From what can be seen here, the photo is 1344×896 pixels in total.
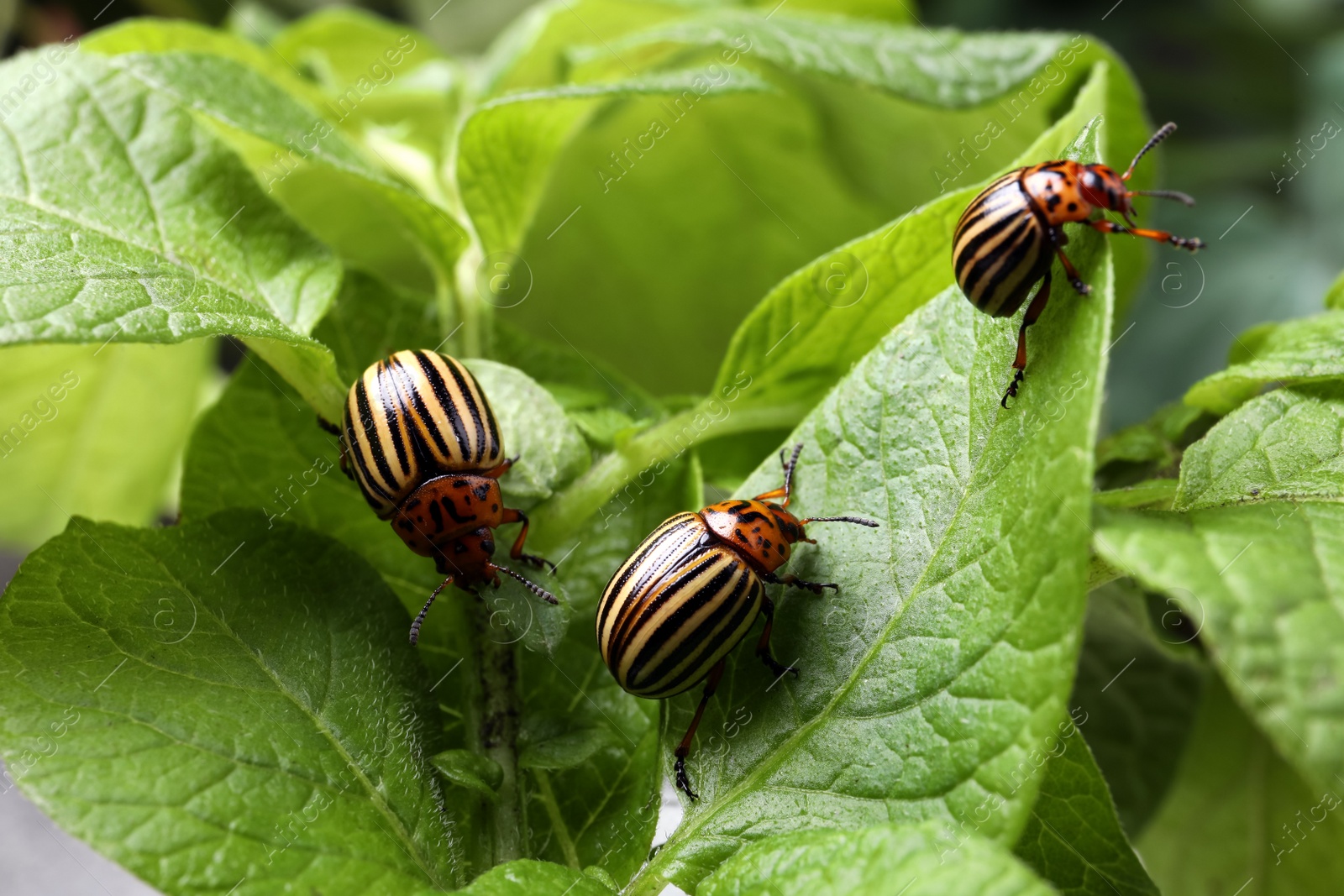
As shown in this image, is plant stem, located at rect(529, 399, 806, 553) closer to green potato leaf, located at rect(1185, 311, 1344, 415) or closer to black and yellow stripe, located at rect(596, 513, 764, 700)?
black and yellow stripe, located at rect(596, 513, 764, 700)

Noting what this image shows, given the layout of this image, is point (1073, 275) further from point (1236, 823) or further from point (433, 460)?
point (1236, 823)

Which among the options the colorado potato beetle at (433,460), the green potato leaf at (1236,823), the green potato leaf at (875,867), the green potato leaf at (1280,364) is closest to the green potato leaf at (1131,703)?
the green potato leaf at (1236,823)

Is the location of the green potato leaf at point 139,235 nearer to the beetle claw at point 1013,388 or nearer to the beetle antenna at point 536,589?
the beetle antenna at point 536,589

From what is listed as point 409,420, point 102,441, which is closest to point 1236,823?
point 409,420

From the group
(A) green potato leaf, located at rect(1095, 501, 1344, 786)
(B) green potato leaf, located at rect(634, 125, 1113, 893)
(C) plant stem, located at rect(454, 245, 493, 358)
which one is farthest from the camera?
(C) plant stem, located at rect(454, 245, 493, 358)

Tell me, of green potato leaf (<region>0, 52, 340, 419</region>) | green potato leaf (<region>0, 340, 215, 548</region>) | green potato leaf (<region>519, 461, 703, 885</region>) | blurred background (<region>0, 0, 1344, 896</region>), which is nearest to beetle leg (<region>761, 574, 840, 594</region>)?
green potato leaf (<region>519, 461, 703, 885</region>)

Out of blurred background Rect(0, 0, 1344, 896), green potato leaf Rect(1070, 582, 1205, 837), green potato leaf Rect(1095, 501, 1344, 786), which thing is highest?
green potato leaf Rect(1095, 501, 1344, 786)

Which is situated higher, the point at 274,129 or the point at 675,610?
the point at 274,129
